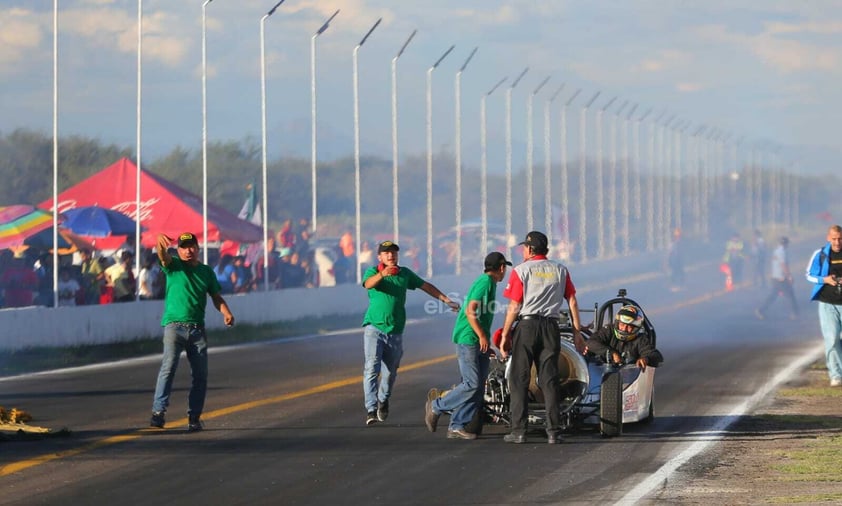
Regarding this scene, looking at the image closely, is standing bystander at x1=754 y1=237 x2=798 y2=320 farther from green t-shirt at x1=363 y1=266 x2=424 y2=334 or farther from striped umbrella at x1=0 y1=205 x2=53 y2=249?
green t-shirt at x1=363 y1=266 x2=424 y2=334

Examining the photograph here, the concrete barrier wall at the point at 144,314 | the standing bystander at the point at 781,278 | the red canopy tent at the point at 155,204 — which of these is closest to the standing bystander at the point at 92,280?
the concrete barrier wall at the point at 144,314

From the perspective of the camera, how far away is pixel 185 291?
14016mm

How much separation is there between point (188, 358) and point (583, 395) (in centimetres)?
343

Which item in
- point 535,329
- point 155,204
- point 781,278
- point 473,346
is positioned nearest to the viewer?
point 535,329

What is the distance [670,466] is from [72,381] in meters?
10.2

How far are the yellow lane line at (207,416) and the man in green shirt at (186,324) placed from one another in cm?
37

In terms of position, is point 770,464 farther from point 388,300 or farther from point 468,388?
point 388,300

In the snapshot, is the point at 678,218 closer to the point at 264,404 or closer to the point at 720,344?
the point at 720,344

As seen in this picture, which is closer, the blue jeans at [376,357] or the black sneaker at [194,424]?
the black sneaker at [194,424]

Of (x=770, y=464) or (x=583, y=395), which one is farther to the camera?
(x=583, y=395)

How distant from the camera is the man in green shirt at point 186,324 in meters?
14.0

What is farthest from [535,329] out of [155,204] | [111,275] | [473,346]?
[155,204]

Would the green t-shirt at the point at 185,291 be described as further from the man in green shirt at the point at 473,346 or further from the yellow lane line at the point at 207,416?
the man in green shirt at the point at 473,346

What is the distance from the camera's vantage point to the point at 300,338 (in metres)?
30.4
